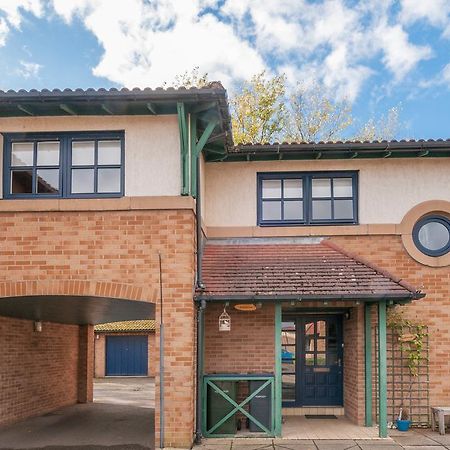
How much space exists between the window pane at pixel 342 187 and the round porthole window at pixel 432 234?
150 cm

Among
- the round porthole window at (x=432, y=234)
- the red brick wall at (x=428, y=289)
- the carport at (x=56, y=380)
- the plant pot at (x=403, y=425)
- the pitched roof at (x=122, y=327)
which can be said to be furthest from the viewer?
the pitched roof at (x=122, y=327)

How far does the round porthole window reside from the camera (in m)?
10.8

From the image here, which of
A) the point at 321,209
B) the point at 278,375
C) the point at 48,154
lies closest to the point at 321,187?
the point at 321,209

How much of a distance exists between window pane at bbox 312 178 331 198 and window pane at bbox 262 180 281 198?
28.8 inches

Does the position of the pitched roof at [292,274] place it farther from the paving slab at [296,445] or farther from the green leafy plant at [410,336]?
the paving slab at [296,445]

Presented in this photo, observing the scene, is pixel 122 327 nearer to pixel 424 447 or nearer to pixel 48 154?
pixel 48 154

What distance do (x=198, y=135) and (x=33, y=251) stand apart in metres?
3.50

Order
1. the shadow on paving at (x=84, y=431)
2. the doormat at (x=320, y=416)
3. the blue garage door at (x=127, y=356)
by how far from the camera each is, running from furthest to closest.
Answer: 1. the blue garage door at (x=127, y=356)
2. the doormat at (x=320, y=416)
3. the shadow on paving at (x=84, y=431)

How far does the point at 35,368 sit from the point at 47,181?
5878 mm

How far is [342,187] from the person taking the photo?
1112cm

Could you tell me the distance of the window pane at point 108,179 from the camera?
9.05 metres

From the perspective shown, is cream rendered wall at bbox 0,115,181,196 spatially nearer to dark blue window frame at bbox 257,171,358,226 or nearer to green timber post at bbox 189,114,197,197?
green timber post at bbox 189,114,197,197

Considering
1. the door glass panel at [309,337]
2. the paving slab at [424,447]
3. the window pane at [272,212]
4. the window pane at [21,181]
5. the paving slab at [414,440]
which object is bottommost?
the paving slab at [414,440]

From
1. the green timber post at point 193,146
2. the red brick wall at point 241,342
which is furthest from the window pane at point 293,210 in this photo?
the green timber post at point 193,146
